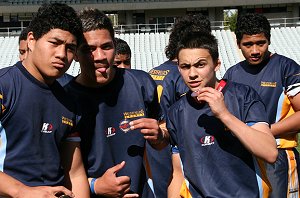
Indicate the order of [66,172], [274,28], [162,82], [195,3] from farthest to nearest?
1. [195,3]
2. [274,28]
3. [162,82]
4. [66,172]

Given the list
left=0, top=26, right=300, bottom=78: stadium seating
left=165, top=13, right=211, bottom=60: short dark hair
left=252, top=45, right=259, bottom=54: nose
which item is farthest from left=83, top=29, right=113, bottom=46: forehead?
left=0, top=26, right=300, bottom=78: stadium seating

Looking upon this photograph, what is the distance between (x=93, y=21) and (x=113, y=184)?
92 cm

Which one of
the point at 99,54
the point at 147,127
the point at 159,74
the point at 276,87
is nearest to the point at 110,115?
the point at 147,127

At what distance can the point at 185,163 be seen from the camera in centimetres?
303

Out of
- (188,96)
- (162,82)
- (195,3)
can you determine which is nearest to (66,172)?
(188,96)

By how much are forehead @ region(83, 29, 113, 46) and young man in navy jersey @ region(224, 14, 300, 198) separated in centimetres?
166

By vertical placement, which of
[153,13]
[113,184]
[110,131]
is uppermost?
[110,131]

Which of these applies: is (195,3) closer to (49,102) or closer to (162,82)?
(162,82)

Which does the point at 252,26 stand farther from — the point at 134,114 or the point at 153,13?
the point at 153,13

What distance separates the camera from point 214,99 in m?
2.67

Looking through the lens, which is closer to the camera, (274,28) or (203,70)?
(203,70)

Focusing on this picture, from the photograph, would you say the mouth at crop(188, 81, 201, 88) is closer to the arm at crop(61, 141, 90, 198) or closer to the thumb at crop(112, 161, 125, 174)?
the thumb at crop(112, 161, 125, 174)

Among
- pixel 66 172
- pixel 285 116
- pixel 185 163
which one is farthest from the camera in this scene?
pixel 285 116

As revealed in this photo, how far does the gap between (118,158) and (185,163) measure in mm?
398
